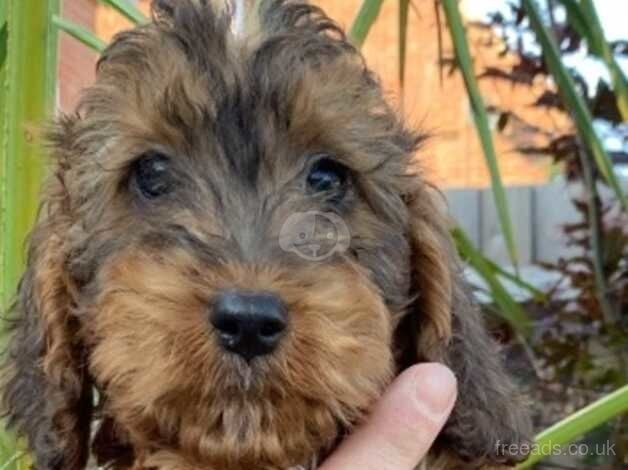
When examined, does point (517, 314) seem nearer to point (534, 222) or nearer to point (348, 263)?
point (348, 263)

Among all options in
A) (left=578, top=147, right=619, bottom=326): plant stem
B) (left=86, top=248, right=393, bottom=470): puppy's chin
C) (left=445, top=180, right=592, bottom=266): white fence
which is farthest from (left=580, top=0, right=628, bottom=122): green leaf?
(left=445, top=180, right=592, bottom=266): white fence

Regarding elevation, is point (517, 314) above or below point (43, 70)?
below

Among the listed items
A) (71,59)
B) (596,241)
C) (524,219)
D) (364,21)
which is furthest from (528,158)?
(364,21)

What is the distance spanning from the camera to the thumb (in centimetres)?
176

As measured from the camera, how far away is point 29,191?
194cm

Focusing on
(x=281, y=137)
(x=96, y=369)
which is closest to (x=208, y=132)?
(x=281, y=137)

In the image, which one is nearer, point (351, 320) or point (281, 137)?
point (351, 320)

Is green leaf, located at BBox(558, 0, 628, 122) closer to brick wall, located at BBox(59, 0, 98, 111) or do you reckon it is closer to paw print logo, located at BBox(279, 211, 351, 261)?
paw print logo, located at BBox(279, 211, 351, 261)

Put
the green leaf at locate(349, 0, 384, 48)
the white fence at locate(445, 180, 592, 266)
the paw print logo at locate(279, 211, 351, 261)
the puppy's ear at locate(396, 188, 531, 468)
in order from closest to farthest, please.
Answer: the paw print logo at locate(279, 211, 351, 261) < the puppy's ear at locate(396, 188, 531, 468) < the green leaf at locate(349, 0, 384, 48) < the white fence at locate(445, 180, 592, 266)

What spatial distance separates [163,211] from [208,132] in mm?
138

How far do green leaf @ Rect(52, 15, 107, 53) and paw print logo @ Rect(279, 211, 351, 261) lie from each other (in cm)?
48

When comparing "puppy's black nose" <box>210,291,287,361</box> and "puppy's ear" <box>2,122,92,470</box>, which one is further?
"puppy's ear" <box>2,122,92,470</box>

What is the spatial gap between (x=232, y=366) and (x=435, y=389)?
1.19 feet

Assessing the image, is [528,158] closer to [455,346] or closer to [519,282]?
[519,282]
